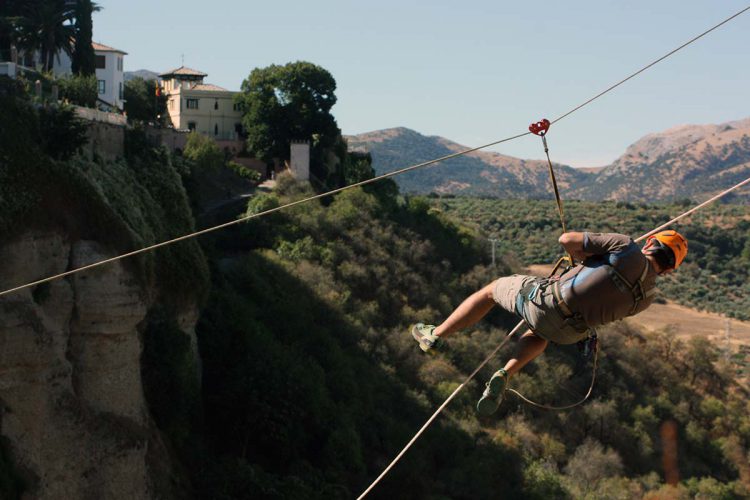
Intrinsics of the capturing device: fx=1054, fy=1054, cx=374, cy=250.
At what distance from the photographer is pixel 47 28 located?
4084cm

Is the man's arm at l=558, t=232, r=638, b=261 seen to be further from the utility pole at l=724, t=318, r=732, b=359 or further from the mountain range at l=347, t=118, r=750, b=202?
the mountain range at l=347, t=118, r=750, b=202

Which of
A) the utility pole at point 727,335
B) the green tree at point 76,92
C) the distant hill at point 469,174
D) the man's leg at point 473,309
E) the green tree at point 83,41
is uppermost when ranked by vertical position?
the green tree at point 83,41

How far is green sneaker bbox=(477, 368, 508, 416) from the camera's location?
35.2ft

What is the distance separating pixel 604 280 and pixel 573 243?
1.52 ft

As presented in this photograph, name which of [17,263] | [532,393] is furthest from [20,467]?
[532,393]

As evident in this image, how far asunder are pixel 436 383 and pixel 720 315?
3803cm

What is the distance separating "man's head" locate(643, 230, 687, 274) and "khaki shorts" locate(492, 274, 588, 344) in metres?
0.88

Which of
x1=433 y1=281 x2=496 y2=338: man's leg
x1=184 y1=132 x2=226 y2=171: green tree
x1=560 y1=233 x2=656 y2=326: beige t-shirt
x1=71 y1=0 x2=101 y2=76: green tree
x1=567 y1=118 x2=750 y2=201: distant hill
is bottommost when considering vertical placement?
x1=567 y1=118 x2=750 y2=201: distant hill

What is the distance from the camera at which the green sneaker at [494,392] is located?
10734 mm

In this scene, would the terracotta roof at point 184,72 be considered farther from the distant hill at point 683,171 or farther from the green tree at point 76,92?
the distant hill at point 683,171

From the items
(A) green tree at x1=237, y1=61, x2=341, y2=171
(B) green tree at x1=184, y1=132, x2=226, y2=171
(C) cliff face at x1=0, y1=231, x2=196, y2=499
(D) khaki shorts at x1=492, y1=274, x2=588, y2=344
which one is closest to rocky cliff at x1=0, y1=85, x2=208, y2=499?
(C) cliff face at x1=0, y1=231, x2=196, y2=499

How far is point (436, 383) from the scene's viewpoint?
146ft

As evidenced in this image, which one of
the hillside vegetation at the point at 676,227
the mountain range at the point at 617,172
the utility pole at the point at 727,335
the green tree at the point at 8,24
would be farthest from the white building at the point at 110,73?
the mountain range at the point at 617,172

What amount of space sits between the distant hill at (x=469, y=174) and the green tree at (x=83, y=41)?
116m
